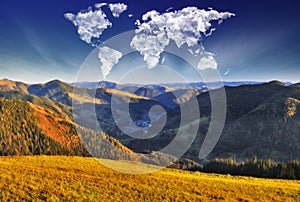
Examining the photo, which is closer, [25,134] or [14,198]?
[14,198]

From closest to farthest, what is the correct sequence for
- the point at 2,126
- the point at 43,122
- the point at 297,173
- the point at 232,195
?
→ the point at 232,195
the point at 297,173
the point at 2,126
the point at 43,122

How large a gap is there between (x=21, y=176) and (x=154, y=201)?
17.8m

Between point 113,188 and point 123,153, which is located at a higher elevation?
point 113,188

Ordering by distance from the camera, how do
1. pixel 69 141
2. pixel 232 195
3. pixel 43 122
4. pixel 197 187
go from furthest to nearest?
pixel 43 122, pixel 69 141, pixel 197 187, pixel 232 195

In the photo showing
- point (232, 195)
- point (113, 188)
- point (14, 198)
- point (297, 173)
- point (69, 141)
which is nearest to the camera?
point (14, 198)

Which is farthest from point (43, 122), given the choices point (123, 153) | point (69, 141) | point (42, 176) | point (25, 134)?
point (42, 176)

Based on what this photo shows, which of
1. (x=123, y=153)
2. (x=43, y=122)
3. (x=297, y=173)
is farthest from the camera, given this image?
(x=123, y=153)

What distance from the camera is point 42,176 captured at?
3397cm

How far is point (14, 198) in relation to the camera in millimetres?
24828

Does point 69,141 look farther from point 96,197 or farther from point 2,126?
point 96,197

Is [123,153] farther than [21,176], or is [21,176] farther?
[123,153]

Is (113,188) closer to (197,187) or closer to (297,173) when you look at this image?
A: (197,187)

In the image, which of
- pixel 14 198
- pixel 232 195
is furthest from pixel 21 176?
pixel 232 195

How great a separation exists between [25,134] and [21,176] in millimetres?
102926
